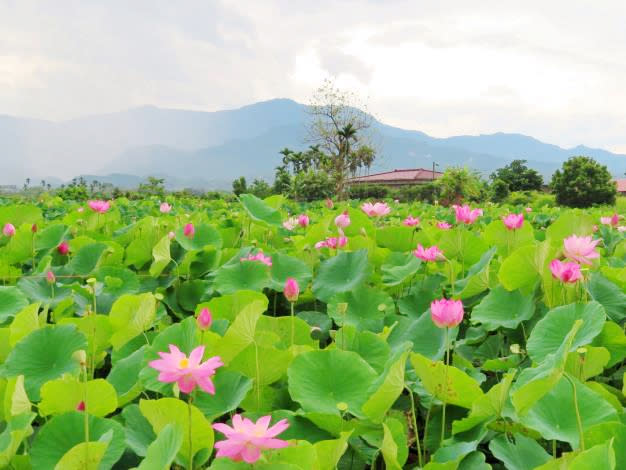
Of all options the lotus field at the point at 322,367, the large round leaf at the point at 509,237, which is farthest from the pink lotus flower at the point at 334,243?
the large round leaf at the point at 509,237

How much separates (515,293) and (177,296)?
0.80m

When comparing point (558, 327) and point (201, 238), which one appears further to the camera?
point (201, 238)

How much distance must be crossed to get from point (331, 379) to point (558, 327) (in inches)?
15.3

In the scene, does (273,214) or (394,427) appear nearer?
(394,427)

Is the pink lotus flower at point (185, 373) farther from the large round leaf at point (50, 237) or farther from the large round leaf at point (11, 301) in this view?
the large round leaf at point (50, 237)

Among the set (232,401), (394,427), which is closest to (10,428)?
(232,401)

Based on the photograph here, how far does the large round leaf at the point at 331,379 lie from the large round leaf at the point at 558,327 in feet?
0.96

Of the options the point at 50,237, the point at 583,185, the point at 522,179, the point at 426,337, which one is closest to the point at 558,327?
the point at 426,337

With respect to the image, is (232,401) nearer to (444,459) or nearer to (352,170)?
(444,459)

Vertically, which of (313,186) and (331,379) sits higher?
(331,379)

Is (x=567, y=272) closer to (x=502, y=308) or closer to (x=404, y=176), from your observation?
(x=502, y=308)

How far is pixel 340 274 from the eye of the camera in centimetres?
129

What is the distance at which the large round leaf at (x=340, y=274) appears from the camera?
1.23 metres

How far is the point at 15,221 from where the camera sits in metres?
2.08
